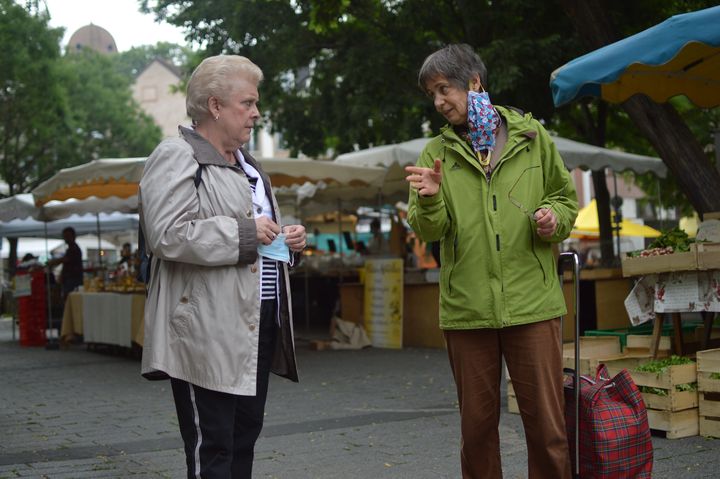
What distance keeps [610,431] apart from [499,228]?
930mm

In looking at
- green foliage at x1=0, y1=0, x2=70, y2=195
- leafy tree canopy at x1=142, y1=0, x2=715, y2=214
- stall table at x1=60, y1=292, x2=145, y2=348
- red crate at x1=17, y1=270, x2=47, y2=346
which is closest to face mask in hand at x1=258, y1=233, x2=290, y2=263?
stall table at x1=60, y1=292, x2=145, y2=348

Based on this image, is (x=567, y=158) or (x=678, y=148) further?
(x=567, y=158)

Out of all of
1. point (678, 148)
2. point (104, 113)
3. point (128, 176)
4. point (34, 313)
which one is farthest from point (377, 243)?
point (104, 113)

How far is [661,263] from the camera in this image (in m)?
6.54

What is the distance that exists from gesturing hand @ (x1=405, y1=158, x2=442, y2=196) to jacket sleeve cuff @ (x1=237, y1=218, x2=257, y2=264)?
0.62m

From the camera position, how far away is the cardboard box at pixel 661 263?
6.37 m

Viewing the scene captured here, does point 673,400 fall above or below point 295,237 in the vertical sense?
below

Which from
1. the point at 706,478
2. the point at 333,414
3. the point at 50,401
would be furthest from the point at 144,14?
the point at 706,478

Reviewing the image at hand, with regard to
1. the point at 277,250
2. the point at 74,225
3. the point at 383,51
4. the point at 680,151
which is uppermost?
the point at 383,51

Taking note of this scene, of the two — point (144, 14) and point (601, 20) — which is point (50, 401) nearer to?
point (601, 20)

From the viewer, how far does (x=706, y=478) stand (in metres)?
4.94

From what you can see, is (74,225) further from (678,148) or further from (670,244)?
(670,244)

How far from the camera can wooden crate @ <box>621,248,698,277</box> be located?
6375 millimetres

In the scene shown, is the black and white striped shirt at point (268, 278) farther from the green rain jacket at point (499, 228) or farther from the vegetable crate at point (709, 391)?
the vegetable crate at point (709, 391)
